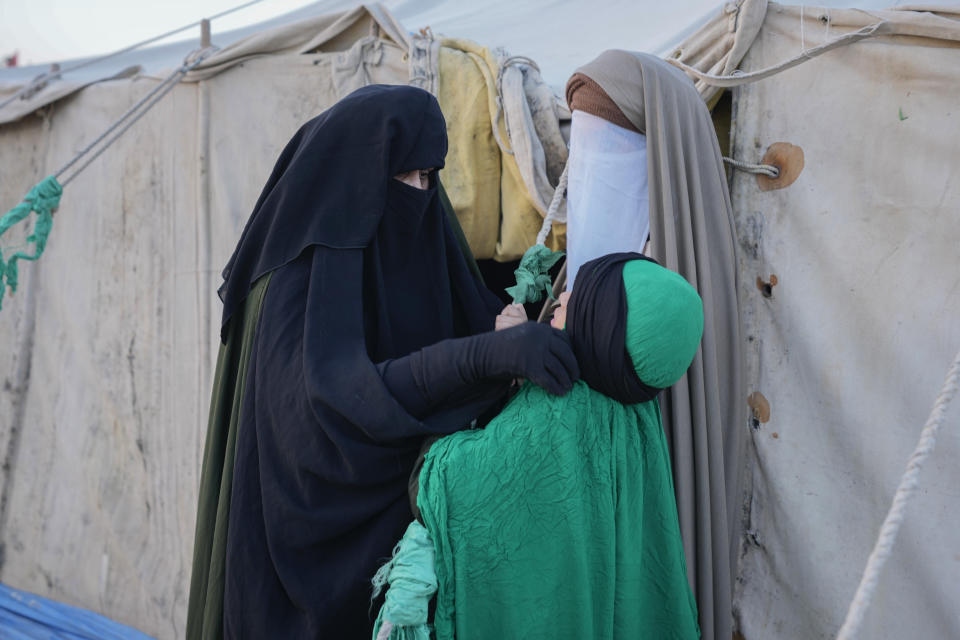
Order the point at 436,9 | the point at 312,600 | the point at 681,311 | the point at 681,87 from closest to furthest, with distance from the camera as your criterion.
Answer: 1. the point at 681,311
2. the point at 312,600
3. the point at 681,87
4. the point at 436,9

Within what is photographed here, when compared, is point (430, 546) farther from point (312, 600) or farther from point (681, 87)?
point (681, 87)

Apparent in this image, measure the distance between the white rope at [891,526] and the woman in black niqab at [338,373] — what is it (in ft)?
1.65

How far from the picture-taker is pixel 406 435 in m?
1.24

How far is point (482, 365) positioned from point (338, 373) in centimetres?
27

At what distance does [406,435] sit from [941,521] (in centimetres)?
111

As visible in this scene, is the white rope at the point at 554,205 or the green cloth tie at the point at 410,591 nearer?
the green cloth tie at the point at 410,591

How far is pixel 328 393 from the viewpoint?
1260mm

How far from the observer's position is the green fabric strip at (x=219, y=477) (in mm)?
1471

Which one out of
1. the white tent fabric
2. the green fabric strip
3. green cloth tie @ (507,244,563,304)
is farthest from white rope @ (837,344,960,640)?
the green fabric strip

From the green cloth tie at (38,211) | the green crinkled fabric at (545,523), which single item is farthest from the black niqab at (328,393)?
the green cloth tie at (38,211)

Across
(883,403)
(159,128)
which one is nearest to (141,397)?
(159,128)

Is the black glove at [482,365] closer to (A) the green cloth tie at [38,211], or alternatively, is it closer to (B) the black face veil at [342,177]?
(B) the black face veil at [342,177]

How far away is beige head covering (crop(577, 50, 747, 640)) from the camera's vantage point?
4.75 ft

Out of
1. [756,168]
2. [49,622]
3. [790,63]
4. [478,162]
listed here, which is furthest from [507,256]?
[49,622]
